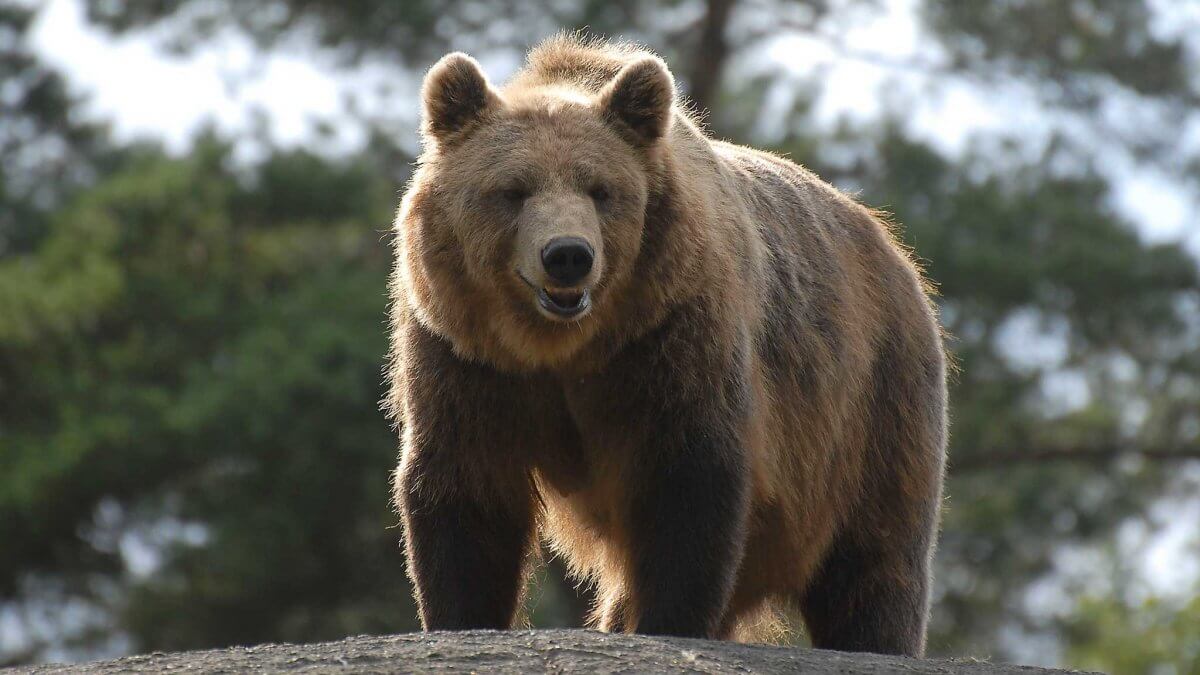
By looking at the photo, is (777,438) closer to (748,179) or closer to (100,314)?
(748,179)

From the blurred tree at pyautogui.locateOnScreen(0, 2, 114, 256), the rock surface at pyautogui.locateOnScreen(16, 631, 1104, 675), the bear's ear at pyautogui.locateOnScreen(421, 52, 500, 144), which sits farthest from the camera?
the blurred tree at pyautogui.locateOnScreen(0, 2, 114, 256)

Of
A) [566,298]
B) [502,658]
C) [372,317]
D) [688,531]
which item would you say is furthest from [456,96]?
[372,317]

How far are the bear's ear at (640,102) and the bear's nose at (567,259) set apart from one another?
2.47 ft

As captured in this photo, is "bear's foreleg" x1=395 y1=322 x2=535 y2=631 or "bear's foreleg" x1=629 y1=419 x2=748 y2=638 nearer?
"bear's foreleg" x1=629 y1=419 x2=748 y2=638

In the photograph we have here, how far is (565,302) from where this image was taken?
18.8 ft

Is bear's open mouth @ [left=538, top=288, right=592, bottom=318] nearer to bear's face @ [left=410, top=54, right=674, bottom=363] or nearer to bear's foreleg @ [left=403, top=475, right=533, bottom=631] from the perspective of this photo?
bear's face @ [left=410, top=54, right=674, bottom=363]

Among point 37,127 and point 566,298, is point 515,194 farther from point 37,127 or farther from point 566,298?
point 37,127

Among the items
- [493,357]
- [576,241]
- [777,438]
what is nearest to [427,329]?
[493,357]

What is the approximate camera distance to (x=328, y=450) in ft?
58.9

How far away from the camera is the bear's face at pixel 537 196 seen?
5.72 metres

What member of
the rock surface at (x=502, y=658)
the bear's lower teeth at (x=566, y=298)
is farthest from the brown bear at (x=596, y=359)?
the rock surface at (x=502, y=658)

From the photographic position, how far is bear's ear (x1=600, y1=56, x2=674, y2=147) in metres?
6.18

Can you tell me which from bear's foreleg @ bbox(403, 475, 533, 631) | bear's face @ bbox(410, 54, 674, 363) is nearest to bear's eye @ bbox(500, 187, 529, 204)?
bear's face @ bbox(410, 54, 674, 363)

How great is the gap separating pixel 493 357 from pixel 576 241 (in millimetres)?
694
